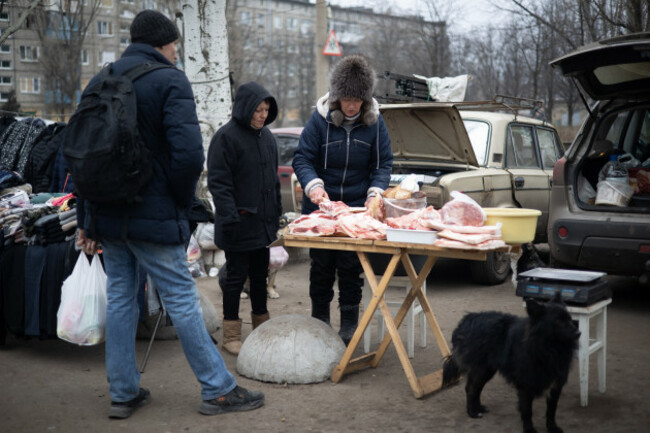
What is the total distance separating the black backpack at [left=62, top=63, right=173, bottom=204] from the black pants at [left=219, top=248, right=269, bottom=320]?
1766 mm

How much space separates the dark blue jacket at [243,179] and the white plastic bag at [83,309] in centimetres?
98

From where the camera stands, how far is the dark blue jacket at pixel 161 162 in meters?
3.67

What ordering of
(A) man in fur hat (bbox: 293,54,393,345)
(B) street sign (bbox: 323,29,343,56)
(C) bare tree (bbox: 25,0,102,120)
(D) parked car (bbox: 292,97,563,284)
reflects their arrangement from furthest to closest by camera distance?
(C) bare tree (bbox: 25,0,102,120) → (B) street sign (bbox: 323,29,343,56) → (D) parked car (bbox: 292,97,563,284) → (A) man in fur hat (bbox: 293,54,393,345)

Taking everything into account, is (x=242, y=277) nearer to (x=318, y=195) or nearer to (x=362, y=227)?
(x=318, y=195)

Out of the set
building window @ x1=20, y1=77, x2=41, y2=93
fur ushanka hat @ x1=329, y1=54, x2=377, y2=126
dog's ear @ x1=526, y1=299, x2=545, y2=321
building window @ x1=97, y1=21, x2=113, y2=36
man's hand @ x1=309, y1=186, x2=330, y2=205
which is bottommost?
dog's ear @ x1=526, y1=299, x2=545, y2=321

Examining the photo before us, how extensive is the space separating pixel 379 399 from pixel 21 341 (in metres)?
3.18

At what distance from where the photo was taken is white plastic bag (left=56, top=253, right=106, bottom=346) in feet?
15.2

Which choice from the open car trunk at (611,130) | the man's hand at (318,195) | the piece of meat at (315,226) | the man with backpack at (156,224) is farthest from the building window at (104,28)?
the man with backpack at (156,224)

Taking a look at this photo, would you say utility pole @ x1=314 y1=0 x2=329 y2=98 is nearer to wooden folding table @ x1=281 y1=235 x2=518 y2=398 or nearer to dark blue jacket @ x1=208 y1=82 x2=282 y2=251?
dark blue jacket @ x1=208 y1=82 x2=282 y2=251

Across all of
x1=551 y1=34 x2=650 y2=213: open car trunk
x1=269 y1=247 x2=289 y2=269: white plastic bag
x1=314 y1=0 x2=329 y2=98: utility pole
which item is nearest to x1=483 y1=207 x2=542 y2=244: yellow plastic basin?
x1=551 y1=34 x2=650 y2=213: open car trunk

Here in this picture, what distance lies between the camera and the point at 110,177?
11.6 ft

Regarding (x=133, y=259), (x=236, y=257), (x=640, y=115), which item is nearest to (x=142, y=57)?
(x=133, y=259)

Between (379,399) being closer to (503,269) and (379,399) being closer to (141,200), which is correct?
(141,200)

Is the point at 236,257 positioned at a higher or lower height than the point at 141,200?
lower
